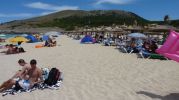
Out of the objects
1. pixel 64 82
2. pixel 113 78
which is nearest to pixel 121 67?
pixel 113 78

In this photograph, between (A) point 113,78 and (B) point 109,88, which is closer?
(B) point 109,88

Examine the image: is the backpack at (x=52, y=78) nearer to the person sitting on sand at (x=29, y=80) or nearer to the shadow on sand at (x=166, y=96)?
the person sitting on sand at (x=29, y=80)

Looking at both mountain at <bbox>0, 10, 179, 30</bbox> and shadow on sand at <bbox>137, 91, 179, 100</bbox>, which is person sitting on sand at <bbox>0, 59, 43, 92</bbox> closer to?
shadow on sand at <bbox>137, 91, 179, 100</bbox>

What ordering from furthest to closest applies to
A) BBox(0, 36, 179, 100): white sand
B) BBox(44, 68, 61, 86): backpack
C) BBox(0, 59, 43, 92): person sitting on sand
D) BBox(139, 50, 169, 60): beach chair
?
BBox(139, 50, 169, 60): beach chair, BBox(44, 68, 61, 86): backpack, BBox(0, 59, 43, 92): person sitting on sand, BBox(0, 36, 179, 100): white sand

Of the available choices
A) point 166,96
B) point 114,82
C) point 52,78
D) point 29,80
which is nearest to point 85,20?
point 114,82

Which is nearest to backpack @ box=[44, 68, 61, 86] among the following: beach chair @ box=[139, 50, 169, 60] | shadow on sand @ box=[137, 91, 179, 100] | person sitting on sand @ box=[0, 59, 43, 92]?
person sitting on sand @ box=[0, 59, 43, 92]

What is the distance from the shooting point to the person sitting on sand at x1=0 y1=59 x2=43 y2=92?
318 inches

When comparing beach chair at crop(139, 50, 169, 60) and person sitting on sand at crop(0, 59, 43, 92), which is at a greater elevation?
person sitting on sand at crop(0, 59, 43, 92)

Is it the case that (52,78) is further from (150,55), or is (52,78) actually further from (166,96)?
(150,55)

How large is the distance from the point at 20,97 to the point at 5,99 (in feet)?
1.12

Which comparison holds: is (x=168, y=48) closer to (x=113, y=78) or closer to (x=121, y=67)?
(x=113, y=78)

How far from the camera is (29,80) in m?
8.28

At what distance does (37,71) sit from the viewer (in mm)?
8344

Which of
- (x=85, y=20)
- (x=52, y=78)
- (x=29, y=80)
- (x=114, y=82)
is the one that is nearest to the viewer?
(x=29, y=80)
